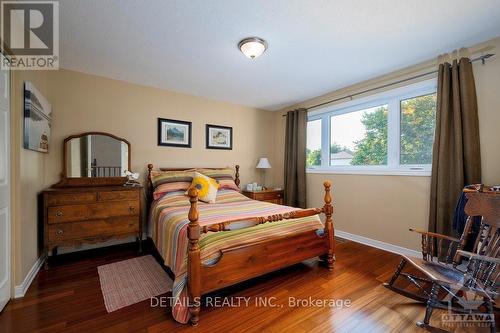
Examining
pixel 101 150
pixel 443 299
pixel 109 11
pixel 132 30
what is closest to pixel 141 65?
pixel 132 30

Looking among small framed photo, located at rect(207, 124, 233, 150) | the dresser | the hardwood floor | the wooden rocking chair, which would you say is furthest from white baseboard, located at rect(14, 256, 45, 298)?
the wooden rocking chair

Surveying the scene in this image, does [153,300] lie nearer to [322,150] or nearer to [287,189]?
[287,189]

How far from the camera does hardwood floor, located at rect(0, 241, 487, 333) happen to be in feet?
5.13

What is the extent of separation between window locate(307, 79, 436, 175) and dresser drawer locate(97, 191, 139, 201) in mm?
2776

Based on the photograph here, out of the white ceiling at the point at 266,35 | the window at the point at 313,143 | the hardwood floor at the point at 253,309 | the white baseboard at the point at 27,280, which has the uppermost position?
the white ceiling at the point at 266,35

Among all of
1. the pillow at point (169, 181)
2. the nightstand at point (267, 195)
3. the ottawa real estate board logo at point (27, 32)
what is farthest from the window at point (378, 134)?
the ottawa real estate board logo at point (27, 32)

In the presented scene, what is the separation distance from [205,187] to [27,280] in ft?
6.17

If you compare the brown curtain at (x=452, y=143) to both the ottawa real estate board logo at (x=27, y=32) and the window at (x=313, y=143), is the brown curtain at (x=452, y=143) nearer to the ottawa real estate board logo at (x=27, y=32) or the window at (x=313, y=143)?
the window at (x=313, y=143)

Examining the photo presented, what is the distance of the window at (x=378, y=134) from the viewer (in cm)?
269

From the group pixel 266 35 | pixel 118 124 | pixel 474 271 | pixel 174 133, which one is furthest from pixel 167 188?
pixel 474 271

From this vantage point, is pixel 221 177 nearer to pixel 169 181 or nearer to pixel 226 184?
pixel 226 184

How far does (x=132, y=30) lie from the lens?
6.50 feet

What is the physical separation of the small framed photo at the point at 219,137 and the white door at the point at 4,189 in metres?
2.44

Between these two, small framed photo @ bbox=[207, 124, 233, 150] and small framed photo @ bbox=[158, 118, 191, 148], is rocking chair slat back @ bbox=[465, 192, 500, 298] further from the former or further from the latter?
small framed photo @ bbox=[158, 118, 191, 148]
